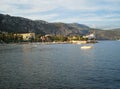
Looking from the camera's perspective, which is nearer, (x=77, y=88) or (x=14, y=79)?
(x=77, y=88)

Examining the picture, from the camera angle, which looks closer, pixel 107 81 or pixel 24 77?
pixel 107 81

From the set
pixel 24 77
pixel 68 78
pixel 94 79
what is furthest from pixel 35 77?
pixel 94 79

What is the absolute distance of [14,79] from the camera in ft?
139

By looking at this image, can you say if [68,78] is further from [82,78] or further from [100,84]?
[100,84]

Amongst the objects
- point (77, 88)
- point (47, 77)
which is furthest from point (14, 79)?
point (77, 88)

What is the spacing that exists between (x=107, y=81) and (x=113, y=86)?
11.3ft

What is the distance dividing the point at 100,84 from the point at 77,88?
4.02 m

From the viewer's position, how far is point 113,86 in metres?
37.0

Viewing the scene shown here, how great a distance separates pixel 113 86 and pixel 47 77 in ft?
37.5

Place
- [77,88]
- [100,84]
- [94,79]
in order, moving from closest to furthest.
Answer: [77,88]
[100,84]
[94,79]

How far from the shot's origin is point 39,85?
37844mm

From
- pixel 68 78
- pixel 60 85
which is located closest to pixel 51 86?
pixel 60 85

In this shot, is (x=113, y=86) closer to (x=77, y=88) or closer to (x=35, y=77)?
(x=77, y=88)

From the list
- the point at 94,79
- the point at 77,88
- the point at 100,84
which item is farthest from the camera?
the point at 94,79
